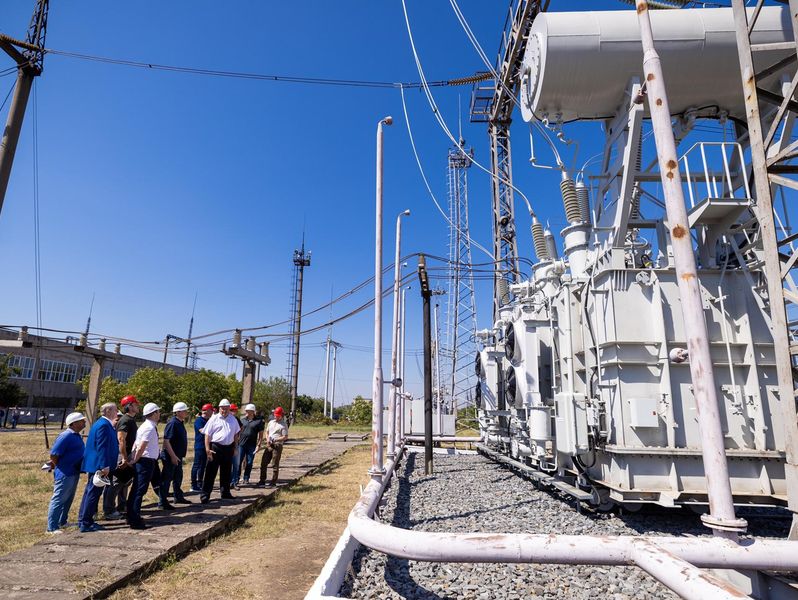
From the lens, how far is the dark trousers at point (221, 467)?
8.80m

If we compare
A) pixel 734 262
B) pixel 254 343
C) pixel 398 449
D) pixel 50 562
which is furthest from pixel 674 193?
pixel 254 343

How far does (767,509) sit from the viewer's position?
26.9 ft

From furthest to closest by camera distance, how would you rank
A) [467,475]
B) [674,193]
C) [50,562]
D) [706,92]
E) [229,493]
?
1. [467,475]
2. [229,493]
3. [706,92]
4. [50,562]
5. [674,193]

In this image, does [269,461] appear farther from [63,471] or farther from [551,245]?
[551,245]

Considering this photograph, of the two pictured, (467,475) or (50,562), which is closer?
(50,562)

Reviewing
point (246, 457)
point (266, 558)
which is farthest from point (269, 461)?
point (266, 558)

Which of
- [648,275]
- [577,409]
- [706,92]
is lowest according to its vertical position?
[577,409]

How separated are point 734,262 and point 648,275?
171 centimetres

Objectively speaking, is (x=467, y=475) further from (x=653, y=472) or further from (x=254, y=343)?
(x=254, y=343)

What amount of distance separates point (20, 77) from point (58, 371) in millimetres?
54844

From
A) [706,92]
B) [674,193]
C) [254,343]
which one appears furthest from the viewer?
[254,343]

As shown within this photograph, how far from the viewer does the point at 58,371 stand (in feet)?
186

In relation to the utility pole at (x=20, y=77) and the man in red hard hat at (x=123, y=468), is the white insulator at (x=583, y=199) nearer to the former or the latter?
the man in red hard hat at (x=123, y=468)

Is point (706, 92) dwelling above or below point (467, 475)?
above
